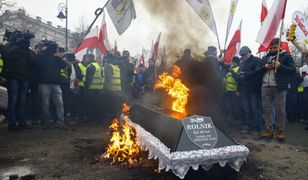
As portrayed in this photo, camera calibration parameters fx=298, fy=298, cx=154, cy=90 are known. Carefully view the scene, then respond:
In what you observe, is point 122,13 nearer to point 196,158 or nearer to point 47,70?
point 47,70

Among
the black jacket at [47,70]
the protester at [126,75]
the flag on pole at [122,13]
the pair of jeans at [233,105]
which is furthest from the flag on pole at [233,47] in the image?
the black jacket at [47,70]

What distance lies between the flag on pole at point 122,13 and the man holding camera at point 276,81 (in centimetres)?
481

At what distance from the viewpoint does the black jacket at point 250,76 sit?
862 centimetres

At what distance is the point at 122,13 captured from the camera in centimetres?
1038

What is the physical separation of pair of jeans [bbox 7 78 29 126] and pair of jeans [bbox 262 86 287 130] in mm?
6541

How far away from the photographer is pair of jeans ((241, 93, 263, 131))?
349 inches

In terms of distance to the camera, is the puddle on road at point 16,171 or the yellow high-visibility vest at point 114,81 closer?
the puddle on road at point 16,171

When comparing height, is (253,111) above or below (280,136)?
above

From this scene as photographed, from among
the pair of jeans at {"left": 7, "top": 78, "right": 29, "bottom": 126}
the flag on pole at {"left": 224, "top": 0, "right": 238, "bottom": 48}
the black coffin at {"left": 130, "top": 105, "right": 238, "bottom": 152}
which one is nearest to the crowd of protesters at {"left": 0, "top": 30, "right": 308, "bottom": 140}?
the pair of jeans at {"left": 7, "top": 78, "right": 29, "bottom": 126}

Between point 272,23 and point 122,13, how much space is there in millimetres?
5059

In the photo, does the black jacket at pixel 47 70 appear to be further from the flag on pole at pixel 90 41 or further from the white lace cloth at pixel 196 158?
the white lace cloth at pixel 196 158

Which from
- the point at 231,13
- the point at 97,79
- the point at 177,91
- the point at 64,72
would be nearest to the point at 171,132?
the point at 177,91

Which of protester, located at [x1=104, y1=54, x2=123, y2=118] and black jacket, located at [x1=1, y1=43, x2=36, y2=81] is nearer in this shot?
black jacket, located at [x1=1, y1=43, x2=36, y2=81]

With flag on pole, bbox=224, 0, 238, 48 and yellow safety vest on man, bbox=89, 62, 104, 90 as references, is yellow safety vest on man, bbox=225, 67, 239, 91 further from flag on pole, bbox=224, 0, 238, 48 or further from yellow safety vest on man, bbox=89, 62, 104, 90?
yellow safety vest on man, bbox=89, 62, 104, 90
